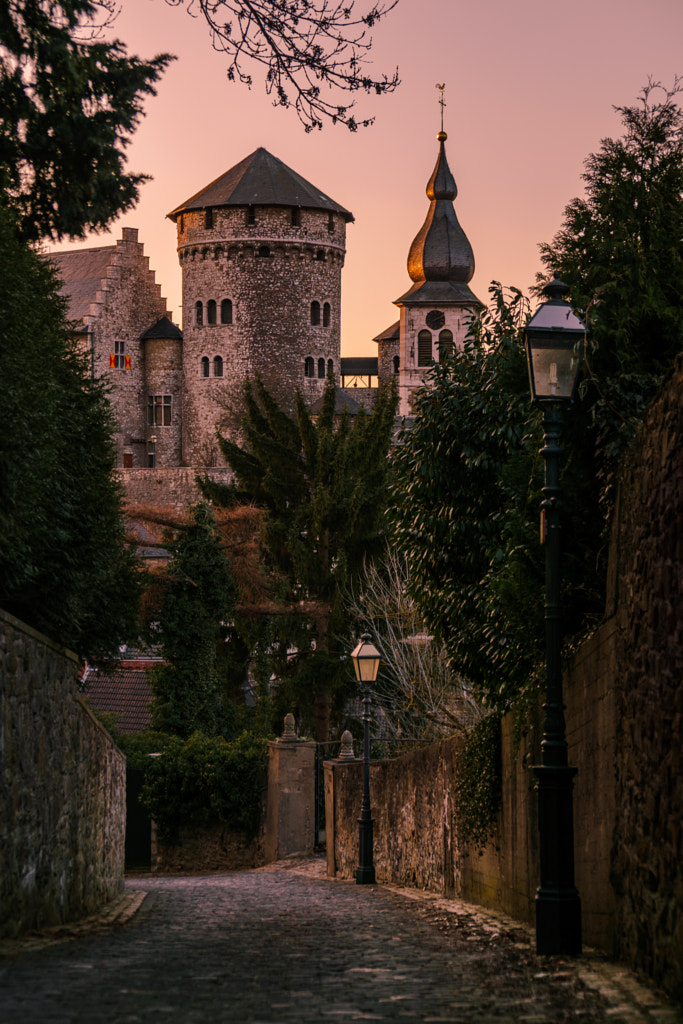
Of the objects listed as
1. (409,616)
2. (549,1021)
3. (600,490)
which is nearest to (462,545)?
(600,490)

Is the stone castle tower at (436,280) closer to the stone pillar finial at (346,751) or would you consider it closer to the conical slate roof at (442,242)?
the conical slate roof at (442,242)

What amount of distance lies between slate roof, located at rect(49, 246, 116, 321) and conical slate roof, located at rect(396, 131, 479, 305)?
61.6 ft

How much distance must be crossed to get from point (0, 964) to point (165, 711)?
28.0 meters

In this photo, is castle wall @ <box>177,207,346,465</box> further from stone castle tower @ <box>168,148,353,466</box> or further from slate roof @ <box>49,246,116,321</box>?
slate roof @ <box>49,246,116,321</box>

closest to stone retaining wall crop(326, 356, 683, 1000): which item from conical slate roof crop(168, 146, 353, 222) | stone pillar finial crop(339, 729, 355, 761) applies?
stone pillar finial crop(339, 729, 355, 761)

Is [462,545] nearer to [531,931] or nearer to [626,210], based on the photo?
[626,210]

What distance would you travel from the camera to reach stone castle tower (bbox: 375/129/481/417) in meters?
89.9

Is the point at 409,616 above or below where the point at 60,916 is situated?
above

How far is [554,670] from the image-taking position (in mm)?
8328

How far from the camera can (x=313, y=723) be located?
46.4m

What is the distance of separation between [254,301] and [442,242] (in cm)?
1275

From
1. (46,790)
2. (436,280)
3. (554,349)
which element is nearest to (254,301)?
(436,280)

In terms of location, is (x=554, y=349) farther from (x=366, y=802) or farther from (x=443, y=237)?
(x=443, y=237)

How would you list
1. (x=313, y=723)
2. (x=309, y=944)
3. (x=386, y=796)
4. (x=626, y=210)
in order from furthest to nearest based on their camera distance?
1. (x=313, y=723)
2. (x=386, y=796)
3. (x=626, y=210)
4. (x=309, y=944)
